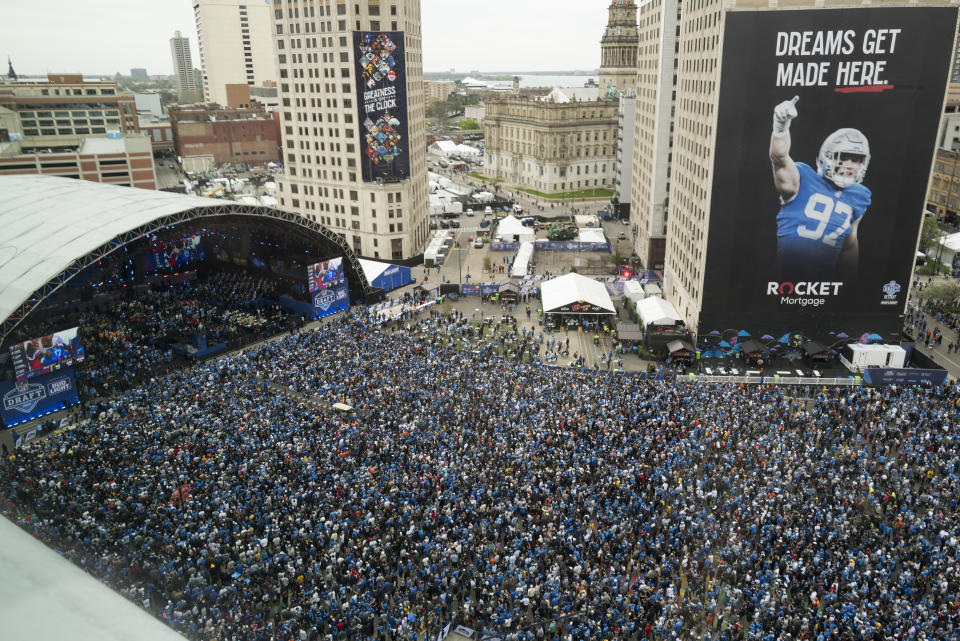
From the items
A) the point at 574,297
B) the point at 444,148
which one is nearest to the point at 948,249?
the point at 574,297

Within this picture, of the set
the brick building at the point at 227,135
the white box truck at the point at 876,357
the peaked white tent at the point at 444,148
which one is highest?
the brick building at the point at 227,135

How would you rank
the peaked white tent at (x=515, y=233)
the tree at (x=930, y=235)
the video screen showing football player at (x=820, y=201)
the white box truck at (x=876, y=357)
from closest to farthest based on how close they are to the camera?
the video screen showing football player at (x=820, y=201) < the white box truck at (x=876, y=357) < the tree at (x=930, y=235) < the peaked white tent at (x=515, y=233)

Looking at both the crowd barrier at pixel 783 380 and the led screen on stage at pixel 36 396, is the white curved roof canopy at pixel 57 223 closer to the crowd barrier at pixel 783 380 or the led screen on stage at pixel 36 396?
the led screen on stage at pixel 36 396

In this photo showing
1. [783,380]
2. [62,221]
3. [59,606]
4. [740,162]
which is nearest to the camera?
[59,606]

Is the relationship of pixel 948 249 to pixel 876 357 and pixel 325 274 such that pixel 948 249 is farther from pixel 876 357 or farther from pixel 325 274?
pixel 325 274

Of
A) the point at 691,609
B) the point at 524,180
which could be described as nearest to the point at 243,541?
the point at 691,609

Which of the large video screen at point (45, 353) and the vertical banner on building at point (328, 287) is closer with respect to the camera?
the large video screen at point (45, 353)

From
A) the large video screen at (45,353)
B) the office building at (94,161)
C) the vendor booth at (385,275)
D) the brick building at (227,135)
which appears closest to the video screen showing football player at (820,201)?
the vendor booth at (385,275)
